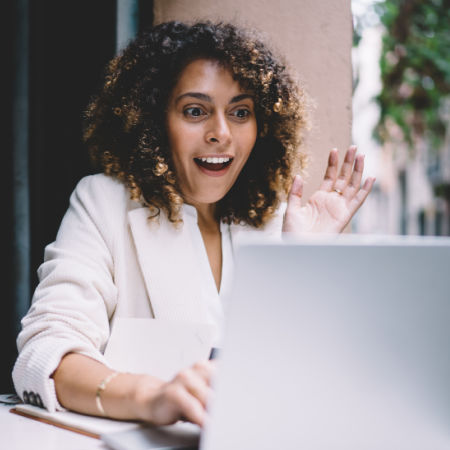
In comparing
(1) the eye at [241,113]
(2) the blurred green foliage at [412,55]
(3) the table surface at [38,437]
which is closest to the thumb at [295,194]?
(1) the eye at [241,113]

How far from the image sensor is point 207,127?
6.12 ft

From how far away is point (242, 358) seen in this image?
742mm

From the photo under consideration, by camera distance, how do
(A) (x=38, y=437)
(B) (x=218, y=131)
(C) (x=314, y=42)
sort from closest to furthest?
1. (A) (x=38, y=437)
2. (B) (x=218, y=131)
3. (C) (x=314, y=42)

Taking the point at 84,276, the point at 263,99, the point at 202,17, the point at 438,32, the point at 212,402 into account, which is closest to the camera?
the point at 212,402

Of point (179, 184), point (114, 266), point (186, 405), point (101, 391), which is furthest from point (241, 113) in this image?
point (186, 405)

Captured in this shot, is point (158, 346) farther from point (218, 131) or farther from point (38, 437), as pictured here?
point (218, 131)

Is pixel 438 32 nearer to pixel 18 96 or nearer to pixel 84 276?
pixel 18 96

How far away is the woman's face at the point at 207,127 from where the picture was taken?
1.86 m

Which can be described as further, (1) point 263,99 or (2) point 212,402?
(1) point 263,99

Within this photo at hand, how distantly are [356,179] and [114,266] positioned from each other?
845mm

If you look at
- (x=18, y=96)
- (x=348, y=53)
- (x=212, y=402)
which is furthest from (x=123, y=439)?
(x=18, y=96)

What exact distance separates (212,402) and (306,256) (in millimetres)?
212

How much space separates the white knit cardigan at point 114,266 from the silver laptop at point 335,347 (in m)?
0.77

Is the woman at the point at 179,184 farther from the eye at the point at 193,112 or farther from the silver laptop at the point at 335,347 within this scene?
the silver laptop at the point at 335,347
